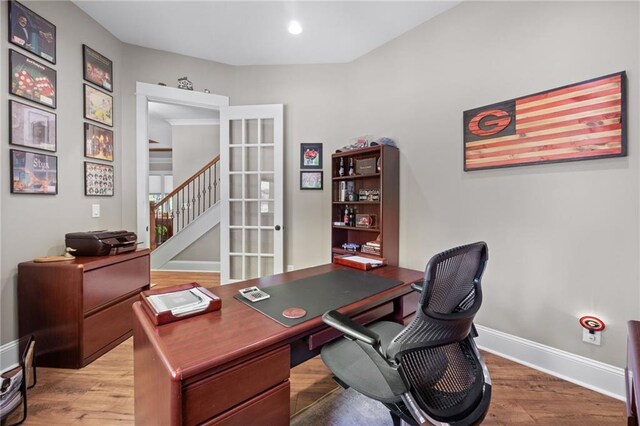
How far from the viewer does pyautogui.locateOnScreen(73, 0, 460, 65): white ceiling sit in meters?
2.36

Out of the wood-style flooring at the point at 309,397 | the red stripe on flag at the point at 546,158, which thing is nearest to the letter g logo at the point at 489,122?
the red stripe on flag at the point at 546,158

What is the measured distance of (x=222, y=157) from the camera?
3.36 meters

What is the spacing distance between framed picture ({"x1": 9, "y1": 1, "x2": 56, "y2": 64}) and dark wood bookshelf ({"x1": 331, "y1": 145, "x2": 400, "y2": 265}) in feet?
8.32

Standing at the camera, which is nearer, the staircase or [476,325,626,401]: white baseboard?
[476,325,626,401]: white baseboard

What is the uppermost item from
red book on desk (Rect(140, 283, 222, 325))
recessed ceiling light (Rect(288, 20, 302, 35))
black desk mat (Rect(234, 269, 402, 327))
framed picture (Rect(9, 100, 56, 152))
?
recessed ceiling light (Rect(288, 20, 302, 35))

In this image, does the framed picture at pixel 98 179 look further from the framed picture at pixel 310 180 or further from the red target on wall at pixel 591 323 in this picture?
the red target on wall at pixel 591 323

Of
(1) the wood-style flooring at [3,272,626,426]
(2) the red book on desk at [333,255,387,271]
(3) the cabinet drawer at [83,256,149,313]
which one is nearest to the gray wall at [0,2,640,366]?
(1) the wood-style flooring at [3,272,626,426]

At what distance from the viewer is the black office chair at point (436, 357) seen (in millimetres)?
867

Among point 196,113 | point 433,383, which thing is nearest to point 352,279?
point 433,383

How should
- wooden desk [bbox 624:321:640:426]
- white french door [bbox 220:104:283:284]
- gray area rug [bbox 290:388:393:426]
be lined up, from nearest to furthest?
wooden desk [bbox 624:321:640:426]
gray area rug [bbox 290:388:393:426]
white french door [bbox 220:104:283:284]

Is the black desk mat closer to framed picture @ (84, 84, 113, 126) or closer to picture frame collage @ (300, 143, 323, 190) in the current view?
picture frame collage @ (300, 143, 323, 190)

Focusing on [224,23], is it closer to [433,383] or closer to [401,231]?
[401,231]

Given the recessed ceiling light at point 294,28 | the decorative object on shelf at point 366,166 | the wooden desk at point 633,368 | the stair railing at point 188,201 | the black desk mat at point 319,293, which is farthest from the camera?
the stair railing at point 188,201

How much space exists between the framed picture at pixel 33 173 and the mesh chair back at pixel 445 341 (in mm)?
2653
